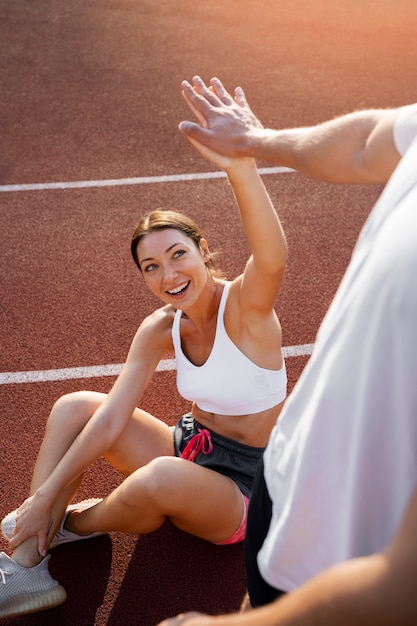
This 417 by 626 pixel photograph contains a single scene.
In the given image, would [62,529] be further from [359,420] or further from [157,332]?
[359,420]

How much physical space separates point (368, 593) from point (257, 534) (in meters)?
0.76

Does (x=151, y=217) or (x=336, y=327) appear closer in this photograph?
(x=336, y=327)

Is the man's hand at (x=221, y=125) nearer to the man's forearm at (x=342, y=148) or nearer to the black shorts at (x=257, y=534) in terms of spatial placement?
the man's forearm at (x=342, y=148)

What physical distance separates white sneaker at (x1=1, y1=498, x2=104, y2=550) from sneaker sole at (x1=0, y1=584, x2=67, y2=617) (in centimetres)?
26

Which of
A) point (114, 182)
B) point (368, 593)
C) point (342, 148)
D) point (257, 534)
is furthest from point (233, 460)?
point (114, 182)

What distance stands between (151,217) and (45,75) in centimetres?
479

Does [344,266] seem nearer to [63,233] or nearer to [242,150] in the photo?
[63,233]

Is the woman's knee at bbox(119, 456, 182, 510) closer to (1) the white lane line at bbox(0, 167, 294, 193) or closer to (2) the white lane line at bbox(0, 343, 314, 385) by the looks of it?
(2) the white lane line at bbox(0, 343, 314, 385)

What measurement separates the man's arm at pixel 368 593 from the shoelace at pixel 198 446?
1.97m

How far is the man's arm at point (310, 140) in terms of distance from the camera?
1788 mm

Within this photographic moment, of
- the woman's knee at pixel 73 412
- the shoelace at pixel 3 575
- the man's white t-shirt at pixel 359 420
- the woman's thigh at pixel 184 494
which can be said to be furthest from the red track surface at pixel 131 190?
the man's white t-shirt at pixel 359 420

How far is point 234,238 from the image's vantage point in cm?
527

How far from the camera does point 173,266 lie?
123 inches

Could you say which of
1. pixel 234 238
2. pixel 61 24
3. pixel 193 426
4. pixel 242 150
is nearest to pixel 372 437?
pixel 242 150
